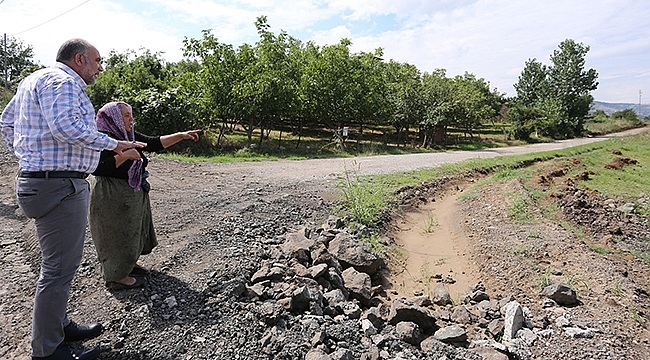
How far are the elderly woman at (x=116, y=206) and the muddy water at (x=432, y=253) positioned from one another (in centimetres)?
329

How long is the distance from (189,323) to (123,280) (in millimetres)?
751

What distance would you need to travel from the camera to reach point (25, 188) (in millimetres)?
2471

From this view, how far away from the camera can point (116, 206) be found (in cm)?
338

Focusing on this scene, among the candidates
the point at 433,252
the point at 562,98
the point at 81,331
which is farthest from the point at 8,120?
the point at 562,98

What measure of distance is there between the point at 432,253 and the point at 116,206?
4.84 m

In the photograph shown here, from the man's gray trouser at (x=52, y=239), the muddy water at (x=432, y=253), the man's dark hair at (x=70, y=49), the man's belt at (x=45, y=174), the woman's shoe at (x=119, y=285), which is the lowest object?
the muddy water at (x=432, y=253)

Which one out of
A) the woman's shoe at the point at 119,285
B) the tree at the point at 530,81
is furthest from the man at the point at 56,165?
the tree at the point at 530,81

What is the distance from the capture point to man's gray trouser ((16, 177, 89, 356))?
247 cm

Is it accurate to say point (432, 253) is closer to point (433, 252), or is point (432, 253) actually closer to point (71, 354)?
point (433, 252)

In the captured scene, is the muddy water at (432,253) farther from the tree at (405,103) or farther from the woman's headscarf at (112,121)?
the tree at (405,103)

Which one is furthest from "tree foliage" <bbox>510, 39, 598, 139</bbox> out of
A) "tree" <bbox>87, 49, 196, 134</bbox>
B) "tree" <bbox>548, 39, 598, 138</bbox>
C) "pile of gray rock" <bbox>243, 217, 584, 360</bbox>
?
"pile of gray rock" <bbox>243, 217, 584, 360</bbox>

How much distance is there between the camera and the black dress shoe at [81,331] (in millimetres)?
2887

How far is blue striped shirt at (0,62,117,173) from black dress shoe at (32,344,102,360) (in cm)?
116

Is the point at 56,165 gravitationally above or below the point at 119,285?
above
